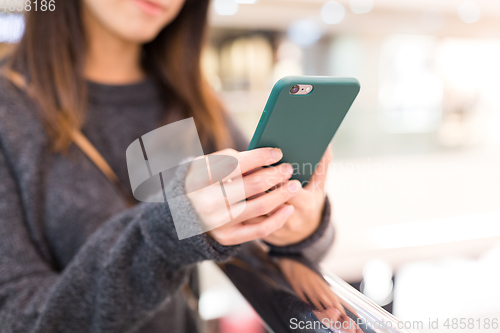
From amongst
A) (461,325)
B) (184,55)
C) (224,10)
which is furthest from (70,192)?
(224,10)

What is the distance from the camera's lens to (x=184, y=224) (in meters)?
0.26

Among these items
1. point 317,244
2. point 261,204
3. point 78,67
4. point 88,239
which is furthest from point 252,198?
point 78,67

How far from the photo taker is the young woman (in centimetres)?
30

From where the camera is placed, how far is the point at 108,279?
1.08ft

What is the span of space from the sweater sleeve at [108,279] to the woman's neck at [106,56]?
310 mm

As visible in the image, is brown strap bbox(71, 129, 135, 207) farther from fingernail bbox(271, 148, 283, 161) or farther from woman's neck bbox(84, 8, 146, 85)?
fingernail bbox(271, 148, 283, 161)

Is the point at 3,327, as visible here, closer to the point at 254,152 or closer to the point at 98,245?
the point at 98,245

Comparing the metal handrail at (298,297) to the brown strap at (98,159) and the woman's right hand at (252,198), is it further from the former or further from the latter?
the brown strap at (98,159)

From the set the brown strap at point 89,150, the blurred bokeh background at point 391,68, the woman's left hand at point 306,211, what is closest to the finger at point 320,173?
the woman's left hand at point 306,211

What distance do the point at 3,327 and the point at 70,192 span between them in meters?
0.18

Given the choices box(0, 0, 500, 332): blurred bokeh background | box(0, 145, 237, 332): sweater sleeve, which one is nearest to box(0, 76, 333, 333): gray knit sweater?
box(0, 145, 237, 332): sweater sleeve

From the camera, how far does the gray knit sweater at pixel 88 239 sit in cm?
32

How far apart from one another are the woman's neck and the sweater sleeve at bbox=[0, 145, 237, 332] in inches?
12.2

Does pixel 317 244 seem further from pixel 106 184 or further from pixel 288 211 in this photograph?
pixel 106 184
